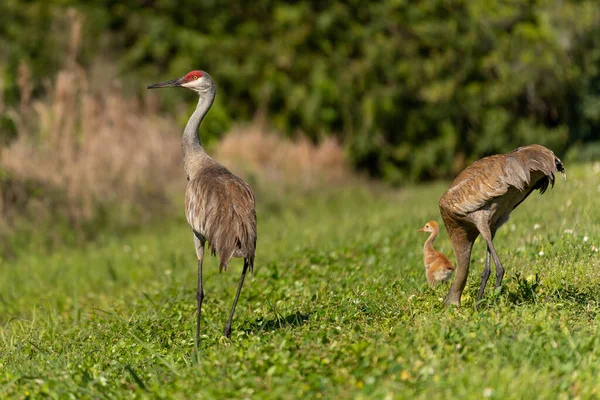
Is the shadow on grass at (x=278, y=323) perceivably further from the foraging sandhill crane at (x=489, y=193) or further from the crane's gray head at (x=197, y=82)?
the crane's gray head at (x=197, y=82)

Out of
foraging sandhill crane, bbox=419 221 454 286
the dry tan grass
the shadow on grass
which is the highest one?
foraging sandhill crane, bbox=419 221 454 286

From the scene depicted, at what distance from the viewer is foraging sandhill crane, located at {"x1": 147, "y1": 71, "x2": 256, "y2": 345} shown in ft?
23.5

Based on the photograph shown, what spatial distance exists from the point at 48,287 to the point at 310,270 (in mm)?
4127

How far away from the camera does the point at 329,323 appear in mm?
7043

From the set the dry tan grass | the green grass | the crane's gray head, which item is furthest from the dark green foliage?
the crane's gray head

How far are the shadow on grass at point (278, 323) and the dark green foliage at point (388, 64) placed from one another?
559 inches

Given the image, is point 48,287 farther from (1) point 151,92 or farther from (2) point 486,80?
(2) point 486,80

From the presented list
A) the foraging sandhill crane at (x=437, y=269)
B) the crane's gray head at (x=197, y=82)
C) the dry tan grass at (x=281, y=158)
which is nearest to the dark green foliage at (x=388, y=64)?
the dry tan grass at (x=281, y=158)

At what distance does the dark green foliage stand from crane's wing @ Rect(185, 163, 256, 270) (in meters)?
14.2

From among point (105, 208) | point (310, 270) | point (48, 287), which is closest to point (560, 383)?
point (310, 270)

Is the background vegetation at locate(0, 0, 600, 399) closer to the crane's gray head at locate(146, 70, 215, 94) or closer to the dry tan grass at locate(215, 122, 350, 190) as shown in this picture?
the dry tan grass at locate(215, 122, 350, 190)

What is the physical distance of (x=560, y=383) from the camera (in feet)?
17.1

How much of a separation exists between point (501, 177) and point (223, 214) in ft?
7.59

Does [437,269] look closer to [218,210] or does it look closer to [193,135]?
[218,210]
